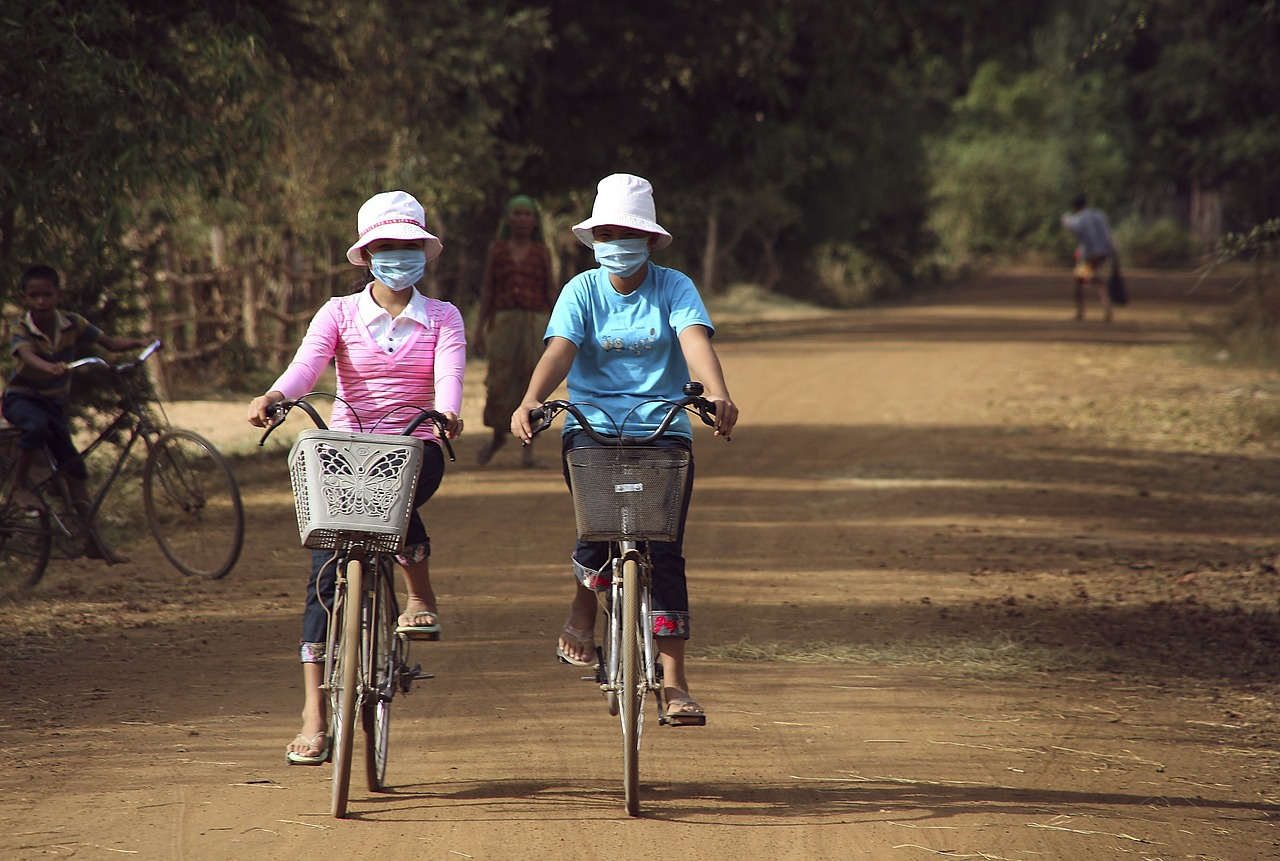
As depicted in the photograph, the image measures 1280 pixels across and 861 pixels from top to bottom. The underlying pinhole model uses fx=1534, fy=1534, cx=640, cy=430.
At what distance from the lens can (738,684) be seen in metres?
6.75

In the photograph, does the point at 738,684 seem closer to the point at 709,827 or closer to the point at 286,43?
the point at 709,827

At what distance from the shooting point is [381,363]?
524cm

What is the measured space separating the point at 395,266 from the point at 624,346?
832mm

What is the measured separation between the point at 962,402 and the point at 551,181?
351 inches

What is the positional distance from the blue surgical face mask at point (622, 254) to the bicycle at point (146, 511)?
4043 mm

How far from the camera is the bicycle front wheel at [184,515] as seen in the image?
889 centimetres

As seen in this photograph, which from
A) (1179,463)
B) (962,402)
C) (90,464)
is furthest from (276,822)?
(962,402)

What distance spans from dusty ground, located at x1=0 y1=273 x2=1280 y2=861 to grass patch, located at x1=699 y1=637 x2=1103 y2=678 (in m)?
0.02

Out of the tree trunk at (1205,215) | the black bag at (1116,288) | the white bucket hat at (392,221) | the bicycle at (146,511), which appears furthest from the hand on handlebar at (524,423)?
the tree trunk at (1205,215)

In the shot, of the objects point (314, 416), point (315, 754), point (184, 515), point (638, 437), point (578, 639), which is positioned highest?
point (314, 416)

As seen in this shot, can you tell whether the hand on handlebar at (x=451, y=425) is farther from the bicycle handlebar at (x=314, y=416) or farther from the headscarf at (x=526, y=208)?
the headscarf at (x=526, y=208)

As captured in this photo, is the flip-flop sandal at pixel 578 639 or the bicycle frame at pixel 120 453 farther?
the bicycle frame at pixel 120 453

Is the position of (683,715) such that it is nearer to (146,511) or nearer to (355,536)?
(355,536)

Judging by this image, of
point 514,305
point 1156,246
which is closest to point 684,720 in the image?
point 514,305
